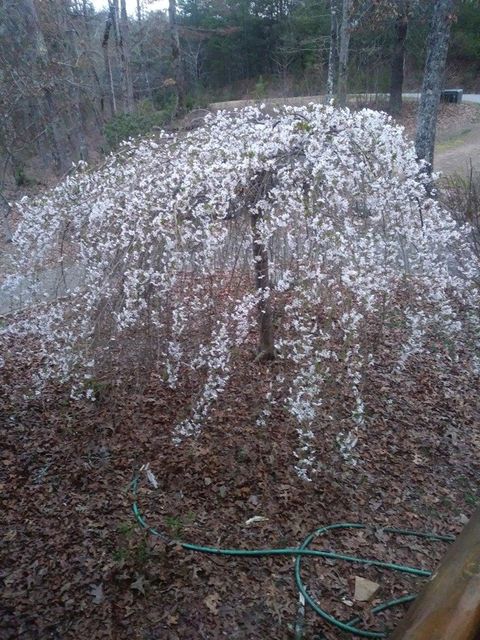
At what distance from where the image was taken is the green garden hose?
266 cm

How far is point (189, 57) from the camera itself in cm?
2367

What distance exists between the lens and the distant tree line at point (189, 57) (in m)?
10.7

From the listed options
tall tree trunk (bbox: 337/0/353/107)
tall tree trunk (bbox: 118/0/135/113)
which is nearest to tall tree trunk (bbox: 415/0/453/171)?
tall tree trunk (bbox: 337/0/353/107)

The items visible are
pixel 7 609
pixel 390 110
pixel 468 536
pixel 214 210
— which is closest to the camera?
pixel 468 536

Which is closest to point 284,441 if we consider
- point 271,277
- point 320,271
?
point 271,277

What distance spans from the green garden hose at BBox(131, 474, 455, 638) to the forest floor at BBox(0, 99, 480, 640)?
1.8 inches

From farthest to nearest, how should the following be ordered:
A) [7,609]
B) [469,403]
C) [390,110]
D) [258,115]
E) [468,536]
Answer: [390,110] → [469,403] → [258,115] → [7,609] → [468,536]

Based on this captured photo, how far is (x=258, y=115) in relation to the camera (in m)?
3.42

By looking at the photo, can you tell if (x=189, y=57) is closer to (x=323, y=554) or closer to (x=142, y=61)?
(x=142, y=61)

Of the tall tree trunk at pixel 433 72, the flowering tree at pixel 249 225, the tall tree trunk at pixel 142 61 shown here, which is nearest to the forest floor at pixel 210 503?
the flowering tree at pixel 249 225

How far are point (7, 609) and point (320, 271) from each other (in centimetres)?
250

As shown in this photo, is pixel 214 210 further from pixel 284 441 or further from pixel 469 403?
pixel 469 403

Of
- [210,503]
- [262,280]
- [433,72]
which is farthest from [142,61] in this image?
[210,503]

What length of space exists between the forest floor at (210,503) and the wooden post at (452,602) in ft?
3.29
